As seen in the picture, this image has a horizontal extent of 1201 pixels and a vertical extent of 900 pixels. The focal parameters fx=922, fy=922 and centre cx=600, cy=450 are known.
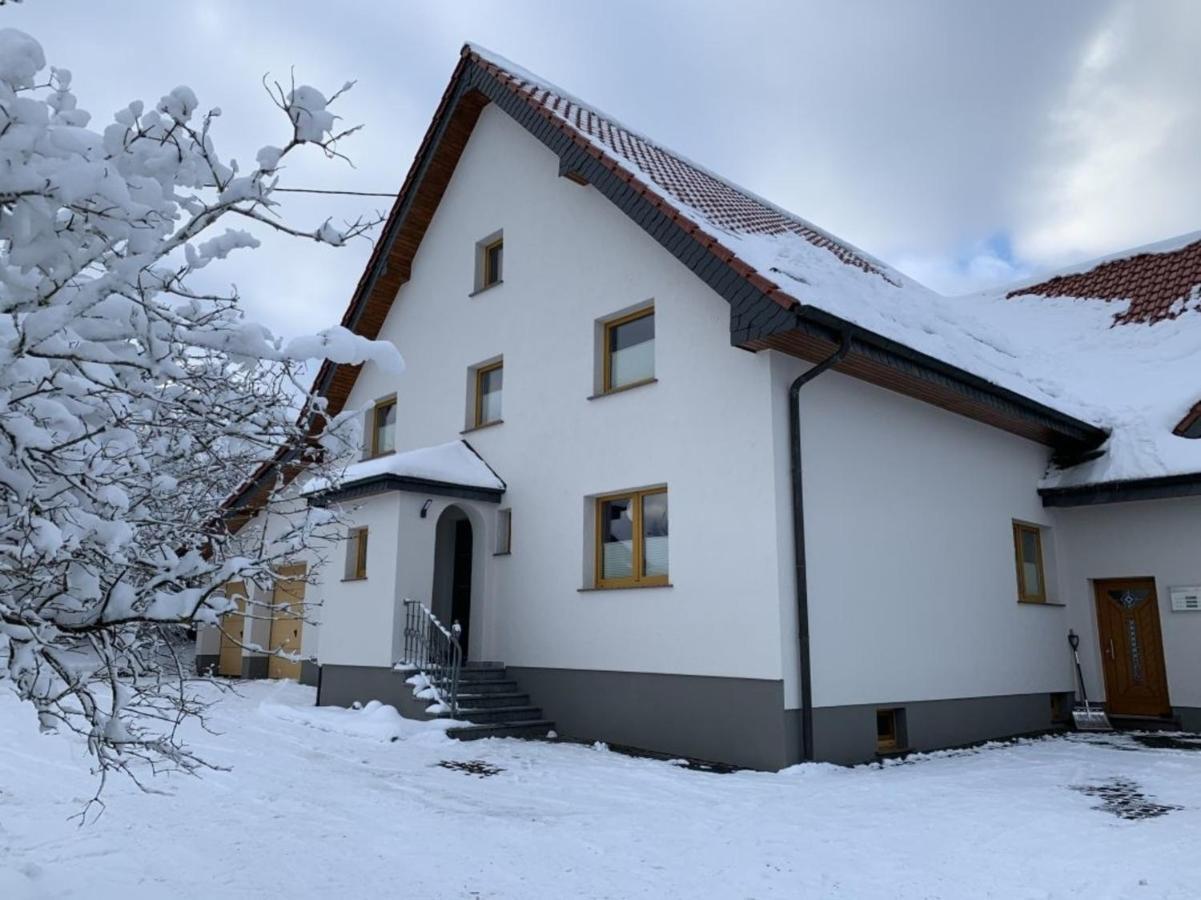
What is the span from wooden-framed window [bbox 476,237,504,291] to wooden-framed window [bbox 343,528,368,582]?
394cm

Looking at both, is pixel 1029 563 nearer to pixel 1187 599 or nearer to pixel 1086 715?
pixel 1187 599

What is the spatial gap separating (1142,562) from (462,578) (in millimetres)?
9063

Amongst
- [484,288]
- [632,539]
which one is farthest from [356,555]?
[632,539]

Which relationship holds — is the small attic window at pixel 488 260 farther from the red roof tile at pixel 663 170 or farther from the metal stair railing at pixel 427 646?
→ the metal stair railing at pixel 427 646

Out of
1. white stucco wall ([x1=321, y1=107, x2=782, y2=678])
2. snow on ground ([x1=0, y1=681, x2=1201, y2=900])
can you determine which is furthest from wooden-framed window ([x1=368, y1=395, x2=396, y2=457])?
snow on ground ([x1=0, y1=681, x2=1201, y2=900])

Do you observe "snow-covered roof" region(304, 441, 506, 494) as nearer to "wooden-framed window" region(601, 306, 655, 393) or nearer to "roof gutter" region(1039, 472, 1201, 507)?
"wooden-framed window" region(601, 306, 655, 393)

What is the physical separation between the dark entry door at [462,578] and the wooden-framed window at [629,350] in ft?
11.3

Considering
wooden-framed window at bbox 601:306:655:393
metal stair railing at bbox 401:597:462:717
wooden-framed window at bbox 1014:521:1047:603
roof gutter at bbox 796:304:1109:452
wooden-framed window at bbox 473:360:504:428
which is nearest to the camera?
roof gutter at bbox 796:304:1109:452

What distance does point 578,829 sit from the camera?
602 centimetres

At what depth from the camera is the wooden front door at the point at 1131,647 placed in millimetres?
11852

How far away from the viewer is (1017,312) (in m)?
16.9

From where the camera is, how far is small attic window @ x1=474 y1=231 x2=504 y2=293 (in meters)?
13.6

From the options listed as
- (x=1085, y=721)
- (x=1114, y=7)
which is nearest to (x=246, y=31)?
(x=1114, y=7)

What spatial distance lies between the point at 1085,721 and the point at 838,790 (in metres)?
6.34
